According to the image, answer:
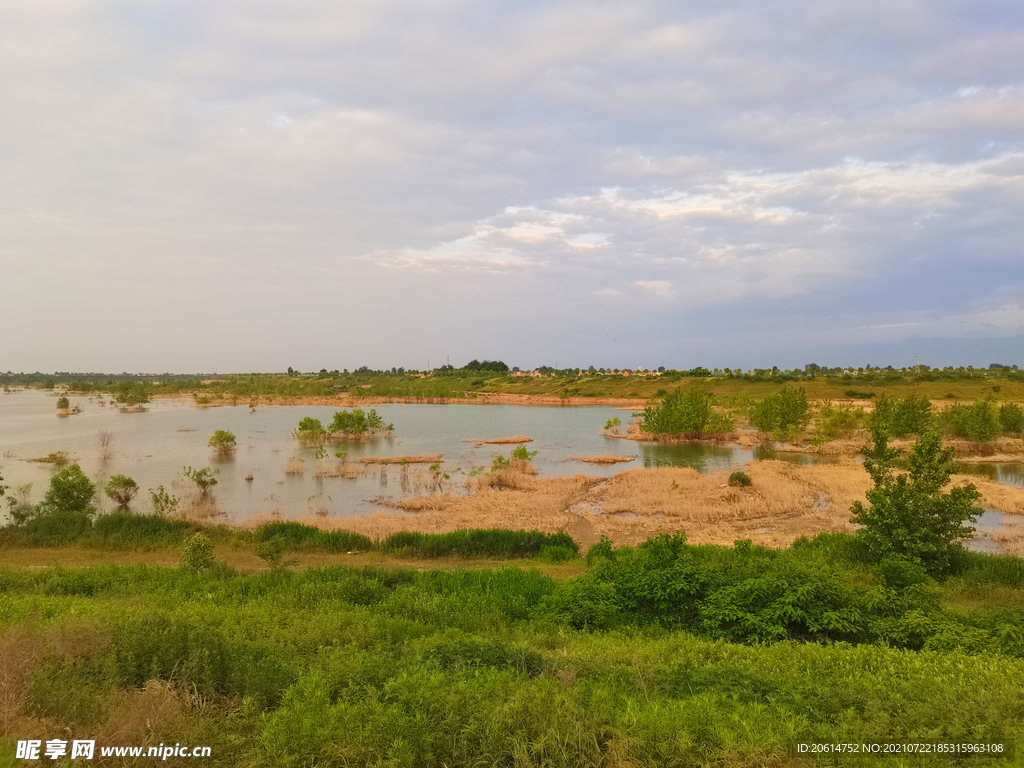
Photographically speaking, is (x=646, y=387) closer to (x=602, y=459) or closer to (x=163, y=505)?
(x=602, y=459)

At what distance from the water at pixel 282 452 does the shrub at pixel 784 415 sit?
4656mm

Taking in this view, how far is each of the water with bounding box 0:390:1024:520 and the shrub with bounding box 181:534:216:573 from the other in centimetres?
1260

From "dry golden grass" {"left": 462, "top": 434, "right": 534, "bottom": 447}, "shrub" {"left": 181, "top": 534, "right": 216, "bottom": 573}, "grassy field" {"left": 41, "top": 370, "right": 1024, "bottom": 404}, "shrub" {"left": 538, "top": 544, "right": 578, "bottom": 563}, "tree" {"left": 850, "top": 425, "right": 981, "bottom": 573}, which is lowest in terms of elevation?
"dry golden grass" {"left": 462, "top": 434, "right": 534, "bottom": 447}

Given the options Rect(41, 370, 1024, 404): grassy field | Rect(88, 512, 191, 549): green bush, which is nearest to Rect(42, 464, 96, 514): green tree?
Rect(88, 512, 191, 549): green bush

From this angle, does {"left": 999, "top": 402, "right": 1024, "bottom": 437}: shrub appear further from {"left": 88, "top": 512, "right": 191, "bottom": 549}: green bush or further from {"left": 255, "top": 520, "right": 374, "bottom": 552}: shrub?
{"left": 88, "top": 512, "right": 191, "bottom": 549}: green bush

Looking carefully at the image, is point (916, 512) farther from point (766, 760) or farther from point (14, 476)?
point (14, 476)

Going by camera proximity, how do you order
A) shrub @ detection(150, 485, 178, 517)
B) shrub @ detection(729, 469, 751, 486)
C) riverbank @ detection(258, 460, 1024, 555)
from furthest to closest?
shrub @ detection(729, 469, 751, 486) → shrub @ detection(150, 485, 178, 517) → riverbank @ detection(258, 460, 1024, 555)

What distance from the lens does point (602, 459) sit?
45375 millimetres

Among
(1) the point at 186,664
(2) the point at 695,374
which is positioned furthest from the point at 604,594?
(2) the point at 695,374

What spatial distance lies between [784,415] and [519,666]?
5522cm

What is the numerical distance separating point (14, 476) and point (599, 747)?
1741 inches

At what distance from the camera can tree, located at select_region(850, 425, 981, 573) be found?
600 inches

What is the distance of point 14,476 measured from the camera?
35094 millimetres

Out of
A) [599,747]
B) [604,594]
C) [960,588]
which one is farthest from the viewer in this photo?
[960,588]
